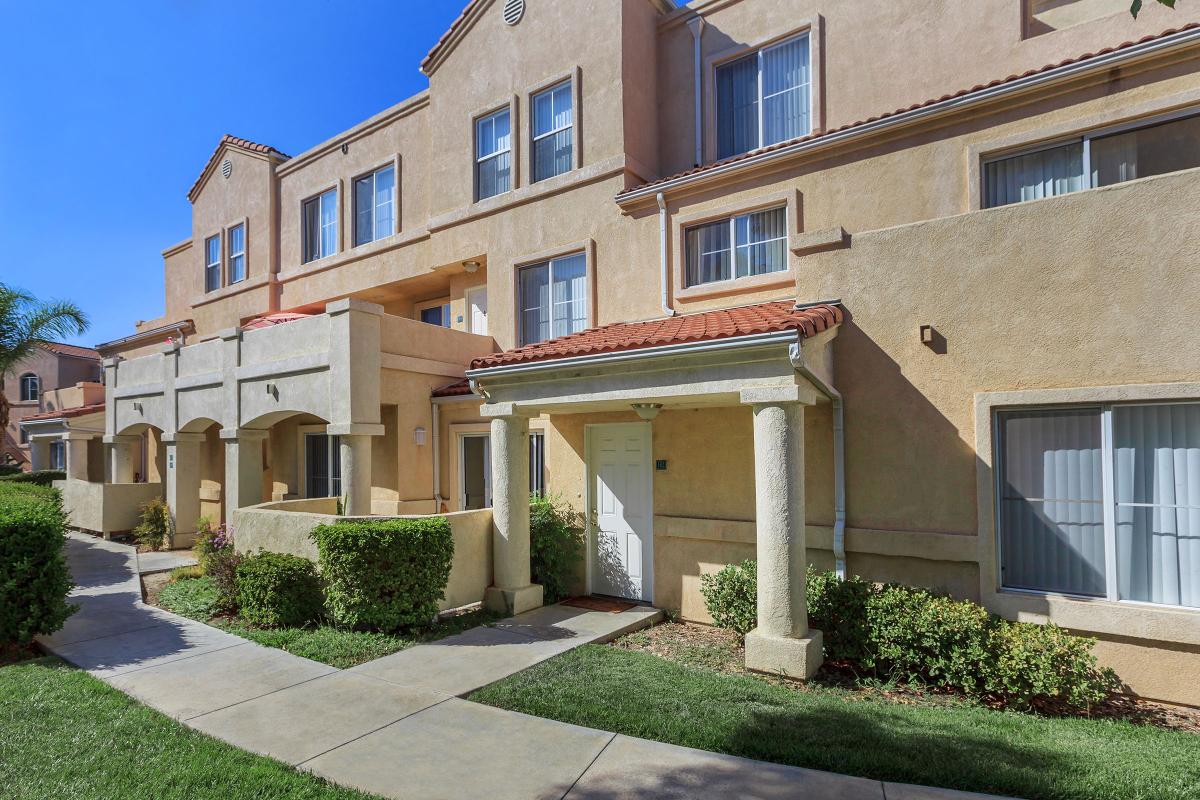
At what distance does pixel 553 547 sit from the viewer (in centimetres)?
1051

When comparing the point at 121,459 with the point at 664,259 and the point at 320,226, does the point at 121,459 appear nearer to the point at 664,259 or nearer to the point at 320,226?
the point at 320,226

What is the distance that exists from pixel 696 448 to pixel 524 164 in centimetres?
734

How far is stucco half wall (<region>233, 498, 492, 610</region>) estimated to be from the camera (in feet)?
30.8

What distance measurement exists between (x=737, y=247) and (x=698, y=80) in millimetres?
3993

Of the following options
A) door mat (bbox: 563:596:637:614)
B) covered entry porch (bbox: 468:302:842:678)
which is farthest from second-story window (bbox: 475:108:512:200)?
door mat (bbox: 563:596:637:614)

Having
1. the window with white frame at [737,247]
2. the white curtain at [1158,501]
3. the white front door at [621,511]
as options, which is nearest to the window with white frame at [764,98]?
the window with white frame at [737,247]

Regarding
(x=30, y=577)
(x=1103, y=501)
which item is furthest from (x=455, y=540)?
(x=1103, y=501)

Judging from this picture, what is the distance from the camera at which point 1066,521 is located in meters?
7.14

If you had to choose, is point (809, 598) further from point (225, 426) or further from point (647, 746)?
point (225, 426)

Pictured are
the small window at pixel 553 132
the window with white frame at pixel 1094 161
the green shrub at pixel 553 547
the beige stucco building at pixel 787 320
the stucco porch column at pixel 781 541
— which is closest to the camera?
the beige stucco building at pixel 787 320

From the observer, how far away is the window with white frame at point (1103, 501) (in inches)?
261

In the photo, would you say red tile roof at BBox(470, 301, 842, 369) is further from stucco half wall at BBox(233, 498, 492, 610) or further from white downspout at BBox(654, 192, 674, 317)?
stucco half wall at BBox(233, 498, 492, 610)

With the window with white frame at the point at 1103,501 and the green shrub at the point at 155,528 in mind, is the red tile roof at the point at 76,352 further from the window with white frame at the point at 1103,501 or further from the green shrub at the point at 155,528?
the window with white frame at the point at 1103,501

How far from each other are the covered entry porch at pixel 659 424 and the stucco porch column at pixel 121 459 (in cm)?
1489
